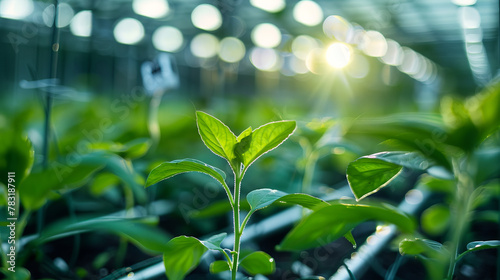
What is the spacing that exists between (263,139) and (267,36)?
5335 mm

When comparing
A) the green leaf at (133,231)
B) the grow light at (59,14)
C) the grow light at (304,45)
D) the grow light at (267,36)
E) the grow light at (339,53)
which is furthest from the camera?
the grow light at (304,45)

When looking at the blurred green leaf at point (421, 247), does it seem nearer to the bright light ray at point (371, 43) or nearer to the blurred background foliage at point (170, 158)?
the blurred background foliage at point (170, 158)

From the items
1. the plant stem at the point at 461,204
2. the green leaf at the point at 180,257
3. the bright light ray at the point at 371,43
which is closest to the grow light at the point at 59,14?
the green leaf at the point at 180,257

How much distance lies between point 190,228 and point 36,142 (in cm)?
52

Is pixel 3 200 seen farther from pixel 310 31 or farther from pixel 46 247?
pixel 310 31

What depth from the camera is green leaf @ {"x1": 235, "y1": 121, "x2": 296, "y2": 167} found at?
1.64 feet

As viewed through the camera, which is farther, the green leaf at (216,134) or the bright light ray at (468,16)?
the bright light ray at (468,16)

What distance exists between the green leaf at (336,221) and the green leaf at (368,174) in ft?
0.08

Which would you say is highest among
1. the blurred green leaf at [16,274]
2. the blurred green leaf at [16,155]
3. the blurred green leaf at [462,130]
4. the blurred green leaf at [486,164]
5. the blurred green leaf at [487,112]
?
the blurred green leaf at [487,112]

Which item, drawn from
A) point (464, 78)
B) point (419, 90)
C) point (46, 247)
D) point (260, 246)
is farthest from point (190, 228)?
point (464, 78)

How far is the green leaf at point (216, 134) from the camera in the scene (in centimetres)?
51

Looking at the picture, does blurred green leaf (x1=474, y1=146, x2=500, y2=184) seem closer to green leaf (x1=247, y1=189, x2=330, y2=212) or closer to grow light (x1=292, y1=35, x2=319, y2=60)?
green leaf (x1=247, y1=189, x2=330, y2=212)

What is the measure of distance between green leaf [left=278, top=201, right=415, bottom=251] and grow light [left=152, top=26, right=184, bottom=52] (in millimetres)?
6392

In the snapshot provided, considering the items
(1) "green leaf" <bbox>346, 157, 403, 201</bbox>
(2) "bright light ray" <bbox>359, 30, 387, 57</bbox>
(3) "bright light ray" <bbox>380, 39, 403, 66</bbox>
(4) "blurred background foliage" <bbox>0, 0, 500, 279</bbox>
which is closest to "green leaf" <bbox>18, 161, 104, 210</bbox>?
(4) "blurred background foliage" <bbox>0, 0, 500, 279</bbox>
